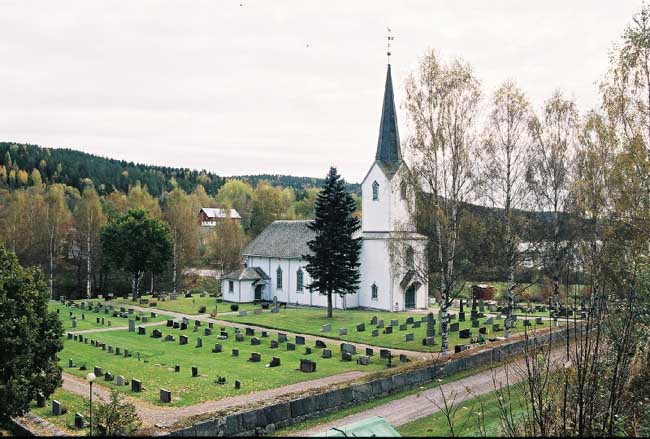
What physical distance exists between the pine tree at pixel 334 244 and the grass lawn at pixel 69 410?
72.7 ft

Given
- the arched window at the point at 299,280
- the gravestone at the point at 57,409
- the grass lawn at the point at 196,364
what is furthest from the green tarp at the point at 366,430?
the arched window at the point at 299,280

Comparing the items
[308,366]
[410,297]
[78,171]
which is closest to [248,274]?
[410,297]

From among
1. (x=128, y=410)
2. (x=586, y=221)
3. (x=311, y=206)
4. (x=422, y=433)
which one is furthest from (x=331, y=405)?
(x=311, y=206)

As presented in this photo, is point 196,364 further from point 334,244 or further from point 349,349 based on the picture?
point 334,244

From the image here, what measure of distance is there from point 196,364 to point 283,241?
2837 cm

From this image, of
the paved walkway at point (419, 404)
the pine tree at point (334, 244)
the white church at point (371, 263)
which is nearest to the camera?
the paved walkway at point (419, 404)

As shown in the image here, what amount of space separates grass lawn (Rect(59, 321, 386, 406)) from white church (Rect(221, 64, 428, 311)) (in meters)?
14.0

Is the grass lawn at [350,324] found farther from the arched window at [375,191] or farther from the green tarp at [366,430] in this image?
the green tarp at [366,430]

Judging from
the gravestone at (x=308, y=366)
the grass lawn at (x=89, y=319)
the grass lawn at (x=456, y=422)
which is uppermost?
the grass lawn at (x=456, y=422)

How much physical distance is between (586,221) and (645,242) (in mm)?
10988

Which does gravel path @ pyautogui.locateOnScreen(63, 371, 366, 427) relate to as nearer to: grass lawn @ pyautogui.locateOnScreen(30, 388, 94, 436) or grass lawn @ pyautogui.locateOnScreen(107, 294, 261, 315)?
grass lawn @ pyautogui.locateOnScreen(30, 388, 94, 436)

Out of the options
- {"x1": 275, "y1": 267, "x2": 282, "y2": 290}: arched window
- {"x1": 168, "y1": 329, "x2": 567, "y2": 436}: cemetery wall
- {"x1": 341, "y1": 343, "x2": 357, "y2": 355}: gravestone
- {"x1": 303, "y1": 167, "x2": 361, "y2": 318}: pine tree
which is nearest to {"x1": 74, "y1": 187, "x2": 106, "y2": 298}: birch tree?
{"x1": 275, "y1": 267, "x2": 282, "y2": 290}: arched window

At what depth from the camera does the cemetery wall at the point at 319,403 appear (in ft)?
47.5

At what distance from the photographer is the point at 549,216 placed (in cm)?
3266
